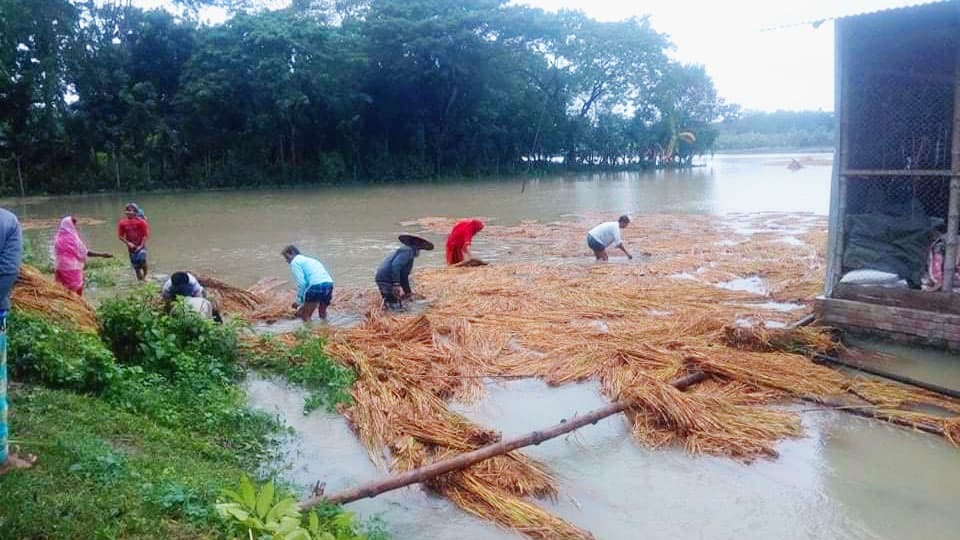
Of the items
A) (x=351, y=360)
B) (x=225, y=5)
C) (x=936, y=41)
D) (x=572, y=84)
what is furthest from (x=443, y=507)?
(x=572, y=84)

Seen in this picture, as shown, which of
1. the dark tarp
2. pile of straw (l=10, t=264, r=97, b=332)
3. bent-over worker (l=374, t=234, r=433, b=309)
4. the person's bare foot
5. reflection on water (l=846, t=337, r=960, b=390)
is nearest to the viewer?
the person's bare foot

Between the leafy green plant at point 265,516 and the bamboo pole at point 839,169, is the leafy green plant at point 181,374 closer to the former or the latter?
the leafy green plant at point 265,516

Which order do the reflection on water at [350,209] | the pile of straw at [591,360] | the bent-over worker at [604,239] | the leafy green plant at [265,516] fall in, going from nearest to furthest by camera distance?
the leafy green plant at [265,516]
the pile of straw at [591,360]
the bent-over worker at [604,239]
the reflection on water at [350,209]

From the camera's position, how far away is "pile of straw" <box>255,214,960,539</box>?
15.8 feet

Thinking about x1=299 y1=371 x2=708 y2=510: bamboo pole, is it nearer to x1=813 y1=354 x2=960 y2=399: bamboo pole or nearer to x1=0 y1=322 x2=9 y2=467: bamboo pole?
x1=0 y1=322 x2=9 y2=467: bamboo pole

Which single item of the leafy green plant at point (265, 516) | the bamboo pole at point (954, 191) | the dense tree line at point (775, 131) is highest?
the dense tree line at point (775, 131)

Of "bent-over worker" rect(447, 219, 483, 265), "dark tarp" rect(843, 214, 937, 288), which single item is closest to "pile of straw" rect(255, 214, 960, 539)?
"bent-over worker" rect(447, 219, 483, 265)

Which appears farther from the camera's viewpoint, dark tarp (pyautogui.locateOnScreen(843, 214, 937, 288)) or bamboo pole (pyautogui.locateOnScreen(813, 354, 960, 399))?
dark tarp (pyautogui.locateOnScreen(843, 214, 937, 288))

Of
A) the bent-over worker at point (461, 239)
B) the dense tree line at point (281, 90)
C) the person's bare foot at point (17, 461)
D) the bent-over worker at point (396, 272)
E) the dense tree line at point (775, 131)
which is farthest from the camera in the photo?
the dense tree line at point (775, 131)

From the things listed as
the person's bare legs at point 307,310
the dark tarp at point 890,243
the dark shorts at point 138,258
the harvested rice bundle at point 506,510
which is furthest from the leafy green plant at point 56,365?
the dark tarp at point 890,243

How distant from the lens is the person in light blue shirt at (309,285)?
26.9 ft

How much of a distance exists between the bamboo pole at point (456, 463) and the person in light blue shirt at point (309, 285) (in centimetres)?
411

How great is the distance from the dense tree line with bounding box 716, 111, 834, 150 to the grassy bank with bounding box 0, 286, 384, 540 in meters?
82.9

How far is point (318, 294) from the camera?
27.1 ft
